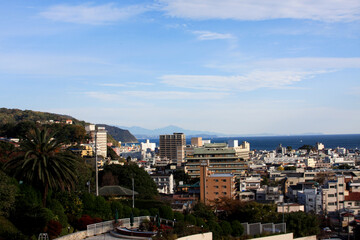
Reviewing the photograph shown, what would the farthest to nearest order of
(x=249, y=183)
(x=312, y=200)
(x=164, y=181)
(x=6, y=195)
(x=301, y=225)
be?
(x=164, y=181)
(x=249, y=183)
(x=312, y=200)
(x=301, y=225)
(x=6, y=195)

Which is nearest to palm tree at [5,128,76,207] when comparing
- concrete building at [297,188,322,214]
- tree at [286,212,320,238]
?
tree at [286,212,320,238]

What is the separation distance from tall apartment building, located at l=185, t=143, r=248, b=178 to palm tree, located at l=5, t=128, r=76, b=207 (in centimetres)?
6832

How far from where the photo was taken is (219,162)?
312ft

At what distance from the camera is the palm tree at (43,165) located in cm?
2434

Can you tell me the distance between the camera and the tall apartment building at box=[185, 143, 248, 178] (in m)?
93.9

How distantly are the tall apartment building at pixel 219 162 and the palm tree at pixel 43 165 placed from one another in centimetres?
6832

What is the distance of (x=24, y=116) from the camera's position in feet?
541

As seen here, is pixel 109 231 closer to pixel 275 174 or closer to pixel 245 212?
pixel 245 212

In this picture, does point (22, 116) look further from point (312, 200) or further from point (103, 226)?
point (103, 226)

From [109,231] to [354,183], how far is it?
4794 cm

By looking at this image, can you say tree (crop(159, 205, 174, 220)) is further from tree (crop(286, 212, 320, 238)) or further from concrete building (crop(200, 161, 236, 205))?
concrete building (crop(200, 161, 236, 205))

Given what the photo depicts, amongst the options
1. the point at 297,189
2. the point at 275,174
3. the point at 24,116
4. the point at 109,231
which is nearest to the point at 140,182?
the point at 297,189

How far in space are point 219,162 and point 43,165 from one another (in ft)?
238

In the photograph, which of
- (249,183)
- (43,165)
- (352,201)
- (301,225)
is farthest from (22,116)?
(43,165)
